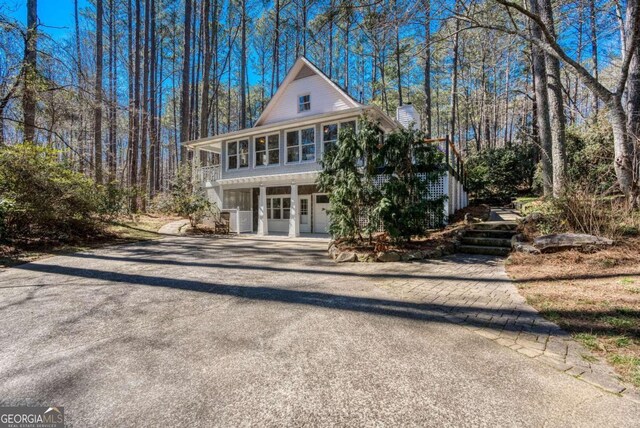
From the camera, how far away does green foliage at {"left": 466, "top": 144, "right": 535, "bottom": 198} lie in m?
19.7

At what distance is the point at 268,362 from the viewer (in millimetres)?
2613

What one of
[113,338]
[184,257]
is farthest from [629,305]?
[184,257]

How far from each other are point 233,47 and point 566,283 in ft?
99.2

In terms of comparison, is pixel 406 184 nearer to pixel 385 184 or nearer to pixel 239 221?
pixel 385 184

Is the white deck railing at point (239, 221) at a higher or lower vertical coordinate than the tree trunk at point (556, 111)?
lower

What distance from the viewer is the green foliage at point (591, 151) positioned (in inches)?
417

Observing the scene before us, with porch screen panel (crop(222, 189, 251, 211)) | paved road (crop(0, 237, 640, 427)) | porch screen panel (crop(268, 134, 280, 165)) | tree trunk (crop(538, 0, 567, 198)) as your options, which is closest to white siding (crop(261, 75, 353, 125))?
porch screen panel (crop(268, 134, 280, 165))

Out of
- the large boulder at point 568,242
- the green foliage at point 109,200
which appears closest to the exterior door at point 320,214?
the green foliage at point 109,200

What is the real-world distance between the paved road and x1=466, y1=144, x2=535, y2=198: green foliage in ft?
57.7

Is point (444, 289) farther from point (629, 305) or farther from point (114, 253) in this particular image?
point (114, 253)

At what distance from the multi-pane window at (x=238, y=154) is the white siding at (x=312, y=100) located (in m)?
2.01

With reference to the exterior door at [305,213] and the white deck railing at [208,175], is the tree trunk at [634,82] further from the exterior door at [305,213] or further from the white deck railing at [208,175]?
the white deck railing at [208,175]

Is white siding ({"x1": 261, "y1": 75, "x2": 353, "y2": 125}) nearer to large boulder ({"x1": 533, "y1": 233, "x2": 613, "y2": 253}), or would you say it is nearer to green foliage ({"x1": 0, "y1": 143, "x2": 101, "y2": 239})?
green foliage ({"x1": 0, "y1": 143, "x2": 101, "y2": 239})

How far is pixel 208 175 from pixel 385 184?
41.2ft
